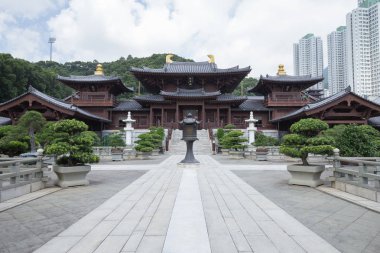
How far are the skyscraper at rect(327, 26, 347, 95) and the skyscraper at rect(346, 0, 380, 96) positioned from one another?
672 inches

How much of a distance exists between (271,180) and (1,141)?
14.3m

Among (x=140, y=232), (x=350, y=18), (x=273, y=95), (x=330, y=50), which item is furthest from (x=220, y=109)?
(x=330, y=50)

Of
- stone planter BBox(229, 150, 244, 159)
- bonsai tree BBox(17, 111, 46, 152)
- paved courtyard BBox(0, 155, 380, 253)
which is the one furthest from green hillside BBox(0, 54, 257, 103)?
paved courtyard BBox(0, 155, 380, 253)

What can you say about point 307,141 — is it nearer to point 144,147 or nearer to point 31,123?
point 144,147

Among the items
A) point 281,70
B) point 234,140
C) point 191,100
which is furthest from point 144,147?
point 281,70

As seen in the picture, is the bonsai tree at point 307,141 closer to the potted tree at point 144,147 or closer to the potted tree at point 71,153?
the potted tree at point 71,153

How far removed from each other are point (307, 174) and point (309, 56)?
403 feet

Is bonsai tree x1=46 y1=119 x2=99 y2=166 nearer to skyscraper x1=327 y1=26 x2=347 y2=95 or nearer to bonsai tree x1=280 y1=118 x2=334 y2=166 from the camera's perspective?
bonsai tree x1=280 y1=118 x2=334 y2=166

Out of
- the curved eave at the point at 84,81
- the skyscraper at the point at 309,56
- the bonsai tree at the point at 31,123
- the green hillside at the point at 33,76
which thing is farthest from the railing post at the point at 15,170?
the skyscraper at the point at 309,56

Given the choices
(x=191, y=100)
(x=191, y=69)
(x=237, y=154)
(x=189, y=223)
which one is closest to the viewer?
(x=189, y=223)

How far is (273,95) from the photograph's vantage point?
3669 centimetres

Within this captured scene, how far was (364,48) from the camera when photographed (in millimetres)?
77250

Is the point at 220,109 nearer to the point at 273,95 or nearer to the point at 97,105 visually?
the point at 273,95

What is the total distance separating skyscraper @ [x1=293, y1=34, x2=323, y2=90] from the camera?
113 metres
